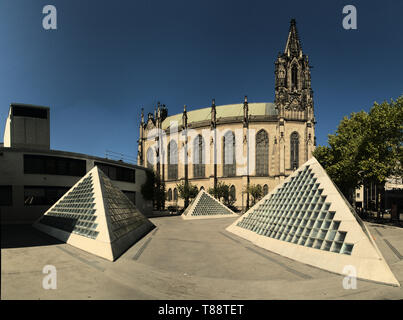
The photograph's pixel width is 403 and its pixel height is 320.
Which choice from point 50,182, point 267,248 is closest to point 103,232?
point 267,248

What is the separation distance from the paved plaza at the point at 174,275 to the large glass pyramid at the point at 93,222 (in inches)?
23.2

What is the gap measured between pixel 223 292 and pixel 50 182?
26.9 meters

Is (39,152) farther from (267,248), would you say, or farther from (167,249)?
(267,248)

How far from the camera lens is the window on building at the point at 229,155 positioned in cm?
5703

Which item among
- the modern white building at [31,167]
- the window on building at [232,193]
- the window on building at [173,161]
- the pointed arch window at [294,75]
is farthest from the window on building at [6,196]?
the pointed arch window at [294,75]

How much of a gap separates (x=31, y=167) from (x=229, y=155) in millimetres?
40097

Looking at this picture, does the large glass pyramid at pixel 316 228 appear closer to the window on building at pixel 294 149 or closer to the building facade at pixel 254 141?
the building facade at pixel 254 141

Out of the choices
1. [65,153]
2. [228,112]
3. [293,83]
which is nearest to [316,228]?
[65,153]

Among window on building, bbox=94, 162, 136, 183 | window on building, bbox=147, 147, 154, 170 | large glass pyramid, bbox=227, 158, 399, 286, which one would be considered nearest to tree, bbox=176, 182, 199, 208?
window on building, bbox=94, 162, 136, 183

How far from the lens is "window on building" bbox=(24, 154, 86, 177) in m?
26.8

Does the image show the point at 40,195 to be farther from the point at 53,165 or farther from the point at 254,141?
the point at 254,141

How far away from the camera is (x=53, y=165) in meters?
28.2

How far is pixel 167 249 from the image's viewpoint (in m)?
14.2
